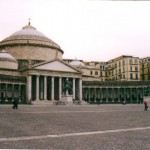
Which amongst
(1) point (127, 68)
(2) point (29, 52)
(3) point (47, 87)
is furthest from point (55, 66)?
(1) point (127, 68)

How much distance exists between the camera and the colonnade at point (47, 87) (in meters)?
87.9

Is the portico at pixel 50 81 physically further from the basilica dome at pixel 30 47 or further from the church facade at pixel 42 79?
the basilica dome at pixel 30 47

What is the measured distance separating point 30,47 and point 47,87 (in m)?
18.0

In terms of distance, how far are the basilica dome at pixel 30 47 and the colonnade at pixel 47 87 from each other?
11.6 meters

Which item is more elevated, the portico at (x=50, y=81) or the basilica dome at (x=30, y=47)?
the basilica dome at (x=30, y=47)

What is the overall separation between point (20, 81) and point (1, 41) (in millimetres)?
29007

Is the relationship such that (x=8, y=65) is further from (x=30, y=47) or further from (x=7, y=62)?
(x=30, y=47)

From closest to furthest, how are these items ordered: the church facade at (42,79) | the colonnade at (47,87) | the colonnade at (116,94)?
the colonnade at (47,87), the church facade at (42,79), the colonnade at (116,94)

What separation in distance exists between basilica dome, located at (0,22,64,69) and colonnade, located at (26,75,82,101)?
11.6 meters

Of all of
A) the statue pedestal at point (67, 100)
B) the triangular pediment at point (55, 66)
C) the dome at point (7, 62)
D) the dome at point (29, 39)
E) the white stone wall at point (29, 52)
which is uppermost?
the dome at point (29, 39)

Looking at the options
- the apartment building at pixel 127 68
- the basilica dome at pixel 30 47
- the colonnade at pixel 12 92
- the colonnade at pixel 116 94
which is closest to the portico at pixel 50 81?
the colonnade at pixel 12 92

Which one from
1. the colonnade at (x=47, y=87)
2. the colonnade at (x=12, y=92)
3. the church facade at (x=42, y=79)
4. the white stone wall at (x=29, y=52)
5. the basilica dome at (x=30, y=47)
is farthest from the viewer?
the basilica dome at (x=30, y=47)

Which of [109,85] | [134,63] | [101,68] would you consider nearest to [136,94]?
[109,85]

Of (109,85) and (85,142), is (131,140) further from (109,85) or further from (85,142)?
(109,85)
